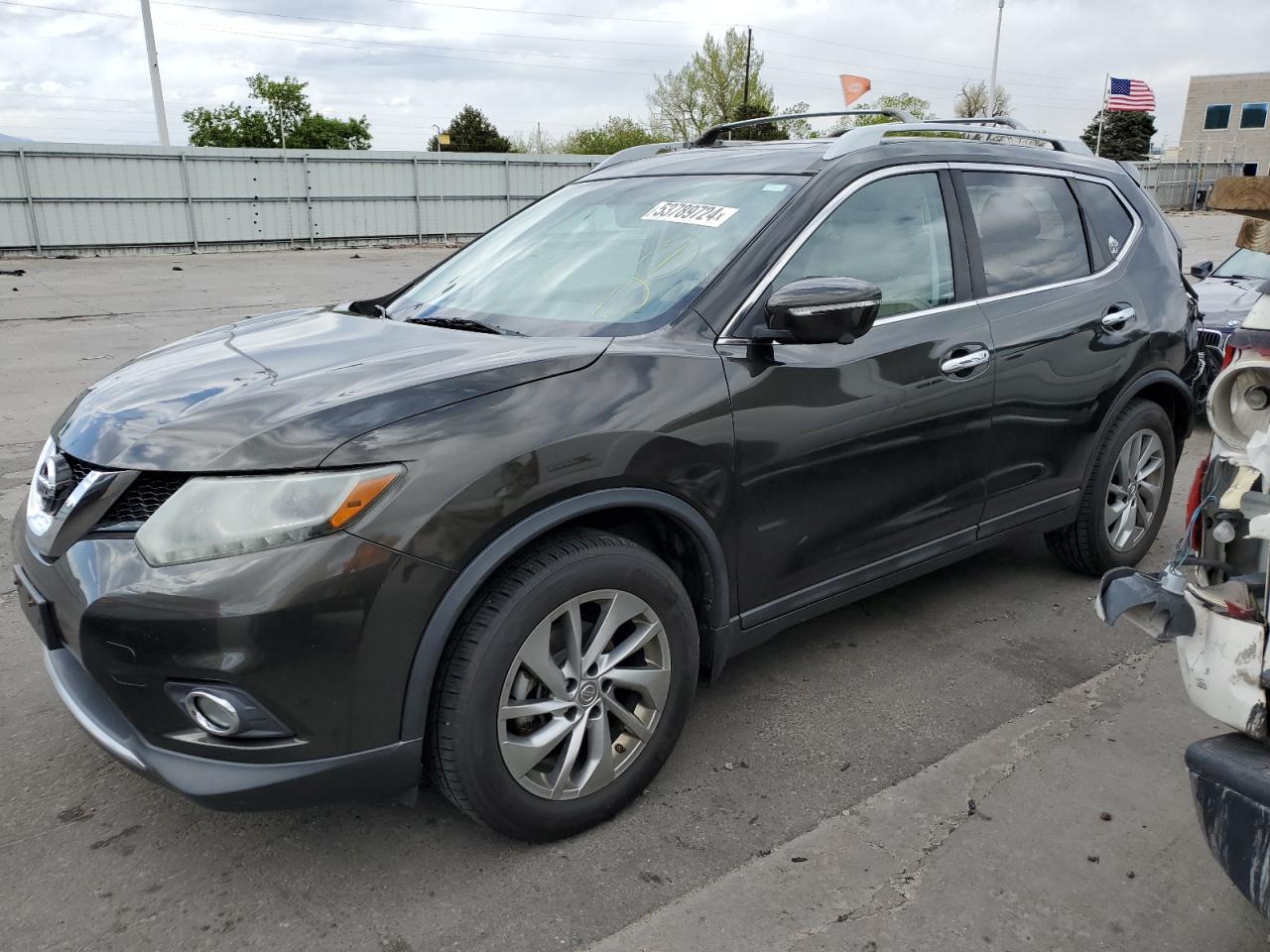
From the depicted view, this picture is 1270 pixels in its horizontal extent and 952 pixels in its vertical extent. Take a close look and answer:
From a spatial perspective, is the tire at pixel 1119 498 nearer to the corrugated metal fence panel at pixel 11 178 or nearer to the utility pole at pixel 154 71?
the corrugated metal fence panel at pixel 11 178

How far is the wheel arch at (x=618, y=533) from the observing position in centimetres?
223

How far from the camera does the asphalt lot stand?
2.32 meters

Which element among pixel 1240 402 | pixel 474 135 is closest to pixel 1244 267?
pixel 1240 402

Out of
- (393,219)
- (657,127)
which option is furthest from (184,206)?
(657,127)

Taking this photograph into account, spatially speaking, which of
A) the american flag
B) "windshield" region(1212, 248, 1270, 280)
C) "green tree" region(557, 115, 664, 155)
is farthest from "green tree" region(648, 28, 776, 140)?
"windshield" region(1212, 248, 1270, 280)

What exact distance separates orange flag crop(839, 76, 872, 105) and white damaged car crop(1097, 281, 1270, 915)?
20.8 m

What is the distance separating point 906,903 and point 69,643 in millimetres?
2034

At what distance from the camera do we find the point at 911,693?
340cm

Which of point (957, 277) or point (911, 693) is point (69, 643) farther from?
point (957, 277)

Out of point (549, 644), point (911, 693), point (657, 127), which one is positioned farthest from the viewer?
point (657, 127)

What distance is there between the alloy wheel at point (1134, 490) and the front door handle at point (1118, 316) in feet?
1.60

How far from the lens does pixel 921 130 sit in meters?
3.78

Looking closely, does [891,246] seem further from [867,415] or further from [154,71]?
[154,71]

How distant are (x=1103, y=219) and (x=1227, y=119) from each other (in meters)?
75.9
